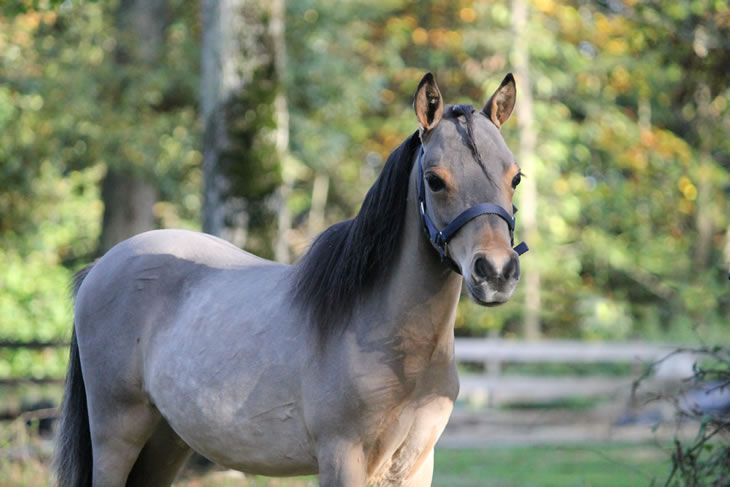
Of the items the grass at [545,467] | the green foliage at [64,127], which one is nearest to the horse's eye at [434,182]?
the grass at [545,467]

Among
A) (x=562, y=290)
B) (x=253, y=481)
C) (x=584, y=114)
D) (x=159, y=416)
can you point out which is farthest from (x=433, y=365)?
(x=584, y=114)

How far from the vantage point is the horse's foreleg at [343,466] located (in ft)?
9.63

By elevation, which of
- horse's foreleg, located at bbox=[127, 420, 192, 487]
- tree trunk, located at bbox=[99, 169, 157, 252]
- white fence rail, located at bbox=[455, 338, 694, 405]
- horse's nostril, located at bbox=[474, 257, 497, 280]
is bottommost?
white fence rail, located at bbox=[455, 338, 694, 405]

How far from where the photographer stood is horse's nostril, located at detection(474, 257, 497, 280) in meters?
2.59

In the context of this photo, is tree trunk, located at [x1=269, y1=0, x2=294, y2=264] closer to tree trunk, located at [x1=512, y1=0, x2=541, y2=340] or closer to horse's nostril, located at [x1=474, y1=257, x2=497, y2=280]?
horse's nostril, located at [x1=474, y1=257, x2=497, y2=280]

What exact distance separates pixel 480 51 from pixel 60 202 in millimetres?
8428

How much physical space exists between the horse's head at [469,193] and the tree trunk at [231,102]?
369 centimetres

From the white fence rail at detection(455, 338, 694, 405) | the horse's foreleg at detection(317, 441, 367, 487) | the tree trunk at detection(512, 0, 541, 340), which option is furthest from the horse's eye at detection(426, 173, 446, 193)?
the tree trunk at detection(512, 0, 541, 340)

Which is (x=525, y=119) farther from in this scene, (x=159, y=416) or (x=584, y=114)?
(x=159, y=416)

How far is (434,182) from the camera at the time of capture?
2840 mm

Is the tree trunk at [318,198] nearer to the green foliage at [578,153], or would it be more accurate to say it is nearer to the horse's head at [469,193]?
the green foliage at [578,153]

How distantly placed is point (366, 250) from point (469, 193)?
487 mm

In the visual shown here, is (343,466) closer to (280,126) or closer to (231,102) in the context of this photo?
(280,126)

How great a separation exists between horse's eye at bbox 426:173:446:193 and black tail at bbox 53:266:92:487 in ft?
7.03
